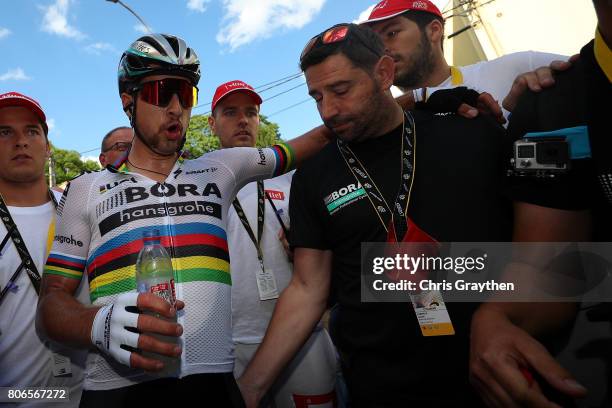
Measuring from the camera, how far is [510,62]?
154 inches

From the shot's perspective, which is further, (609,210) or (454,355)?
(454,355)

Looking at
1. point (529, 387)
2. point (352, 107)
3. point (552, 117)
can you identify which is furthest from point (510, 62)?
point (529, 387)

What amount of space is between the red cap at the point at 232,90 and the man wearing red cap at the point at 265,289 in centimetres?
146

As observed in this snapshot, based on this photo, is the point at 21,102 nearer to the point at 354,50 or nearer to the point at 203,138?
the point at 354,50

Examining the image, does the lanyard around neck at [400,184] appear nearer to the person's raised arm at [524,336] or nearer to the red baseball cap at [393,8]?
the person's raised arm at [524,336]

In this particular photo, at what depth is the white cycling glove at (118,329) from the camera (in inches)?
81.4

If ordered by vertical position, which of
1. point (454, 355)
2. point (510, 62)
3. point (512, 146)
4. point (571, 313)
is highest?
point (510, 62)

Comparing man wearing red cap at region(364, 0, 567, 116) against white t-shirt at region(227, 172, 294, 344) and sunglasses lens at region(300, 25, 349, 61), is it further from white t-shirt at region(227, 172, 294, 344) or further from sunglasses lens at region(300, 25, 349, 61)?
white t-shirt at region(227, 172, 294, 344)

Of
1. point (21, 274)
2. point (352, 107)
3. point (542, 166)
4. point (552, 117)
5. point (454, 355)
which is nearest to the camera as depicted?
point (542, 166)

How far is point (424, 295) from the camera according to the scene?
91.5 inches

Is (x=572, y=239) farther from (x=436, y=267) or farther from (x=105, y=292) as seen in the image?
(x=105, y=292)

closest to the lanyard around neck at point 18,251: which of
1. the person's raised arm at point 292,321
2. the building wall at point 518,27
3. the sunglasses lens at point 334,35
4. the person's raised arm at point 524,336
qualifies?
the person's raised arm at point 292,321

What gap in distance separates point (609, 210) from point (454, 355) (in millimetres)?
1030

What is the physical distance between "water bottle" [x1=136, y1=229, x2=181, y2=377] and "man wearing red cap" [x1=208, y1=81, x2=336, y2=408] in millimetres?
1589
